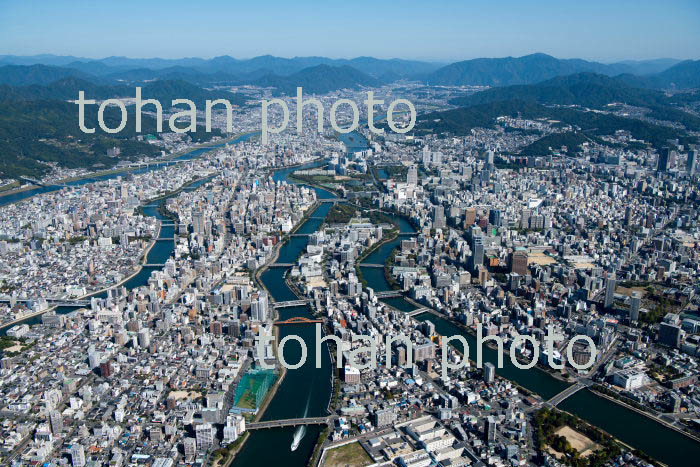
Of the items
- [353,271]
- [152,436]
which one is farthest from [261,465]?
[353,271]

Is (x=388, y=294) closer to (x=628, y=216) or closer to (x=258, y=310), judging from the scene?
(x=258, y=310)

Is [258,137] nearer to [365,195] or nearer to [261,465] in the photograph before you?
[365,195]

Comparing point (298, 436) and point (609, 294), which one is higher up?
point (609, 294)

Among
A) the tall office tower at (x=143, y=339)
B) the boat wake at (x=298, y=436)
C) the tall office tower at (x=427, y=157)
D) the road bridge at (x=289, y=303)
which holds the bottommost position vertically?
the boat wake at (x=298, y=436)

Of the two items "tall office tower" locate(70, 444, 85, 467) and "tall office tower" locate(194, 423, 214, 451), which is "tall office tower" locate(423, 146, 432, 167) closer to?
"tall office tower" locate(194, 423, 214, 451)

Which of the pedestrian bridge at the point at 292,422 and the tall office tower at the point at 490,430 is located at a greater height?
the tall office tower at the point at 490,430

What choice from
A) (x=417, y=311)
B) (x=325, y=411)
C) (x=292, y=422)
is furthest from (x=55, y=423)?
(x=417, y=311)

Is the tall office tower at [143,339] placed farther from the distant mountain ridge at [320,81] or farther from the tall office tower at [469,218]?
the distant mountain ridge at [320,81]

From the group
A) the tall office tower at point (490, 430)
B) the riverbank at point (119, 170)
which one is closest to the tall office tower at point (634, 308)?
the tall office tower at point (490, 430)
